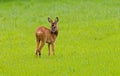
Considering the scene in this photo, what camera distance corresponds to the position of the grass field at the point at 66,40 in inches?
522

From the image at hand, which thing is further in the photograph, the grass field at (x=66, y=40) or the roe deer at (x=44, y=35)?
the roe deer at (x=44, y=35)

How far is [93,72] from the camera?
12258mm

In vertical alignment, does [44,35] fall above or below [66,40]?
above

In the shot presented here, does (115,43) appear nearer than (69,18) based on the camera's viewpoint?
Yes

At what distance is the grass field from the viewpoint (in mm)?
13266

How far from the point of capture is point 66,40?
20.9 m

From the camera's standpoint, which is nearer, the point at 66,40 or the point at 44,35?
the point at 44,35

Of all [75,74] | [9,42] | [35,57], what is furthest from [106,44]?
[75,74]

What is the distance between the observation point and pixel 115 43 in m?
18.4

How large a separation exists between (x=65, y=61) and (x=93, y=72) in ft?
8.15

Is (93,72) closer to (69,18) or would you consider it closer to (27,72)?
(27,72)

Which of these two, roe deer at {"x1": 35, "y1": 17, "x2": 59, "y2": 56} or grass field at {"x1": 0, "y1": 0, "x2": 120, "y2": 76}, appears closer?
grass field at {"x1": 0, "y1": 0, "x2": 120, "y2": 76}

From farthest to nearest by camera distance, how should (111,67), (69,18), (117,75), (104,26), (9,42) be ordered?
(69,18), (104,26), (9,42), (111,67), (117,75)

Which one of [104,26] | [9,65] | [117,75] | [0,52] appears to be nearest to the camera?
[117,75]
